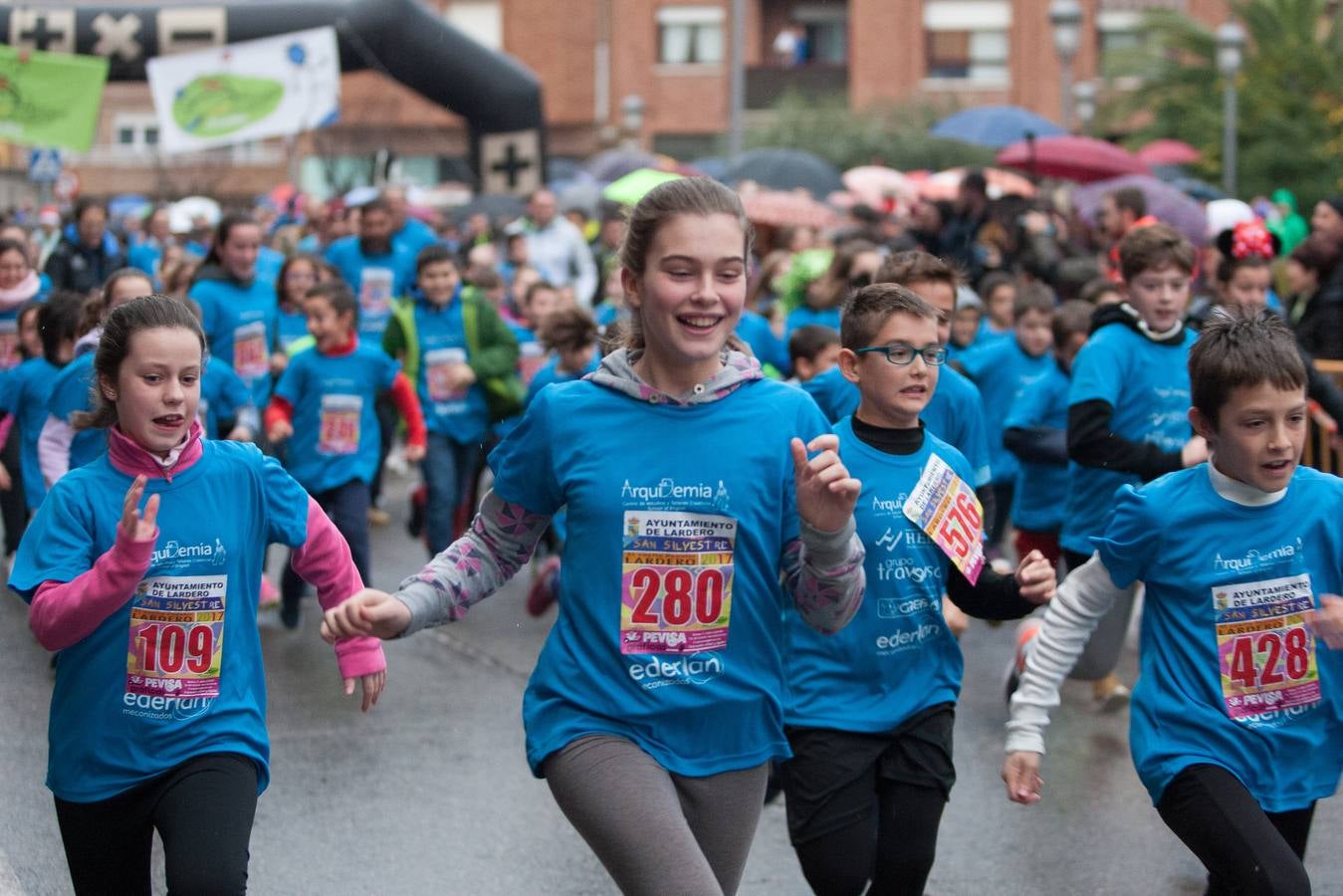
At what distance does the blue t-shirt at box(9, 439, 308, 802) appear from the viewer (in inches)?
164

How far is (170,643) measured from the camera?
166 inches

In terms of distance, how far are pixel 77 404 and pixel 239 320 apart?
85.5 inches

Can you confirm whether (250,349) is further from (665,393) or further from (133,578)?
(665,393)

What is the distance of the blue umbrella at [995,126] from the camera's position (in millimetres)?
22609

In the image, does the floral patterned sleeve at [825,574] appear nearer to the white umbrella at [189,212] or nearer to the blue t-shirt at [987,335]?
the blue t-shirt at [987,335]

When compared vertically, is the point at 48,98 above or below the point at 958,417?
above

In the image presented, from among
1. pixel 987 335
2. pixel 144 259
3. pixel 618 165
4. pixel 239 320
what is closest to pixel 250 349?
pixel 239 320

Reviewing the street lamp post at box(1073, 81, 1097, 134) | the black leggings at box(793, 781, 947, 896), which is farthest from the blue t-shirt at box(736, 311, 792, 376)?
the street lamp post at box(1073, 81, 1097, 134)

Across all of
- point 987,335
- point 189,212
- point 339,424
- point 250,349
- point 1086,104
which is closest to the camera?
point 339,424

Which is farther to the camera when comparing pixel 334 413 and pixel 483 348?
pixel 483 348

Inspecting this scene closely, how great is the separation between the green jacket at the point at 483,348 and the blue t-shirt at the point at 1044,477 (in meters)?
3.45

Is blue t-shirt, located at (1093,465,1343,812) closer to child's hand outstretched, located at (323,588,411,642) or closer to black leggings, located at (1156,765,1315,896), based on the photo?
black leggings, located at (1156,765,1315,896)

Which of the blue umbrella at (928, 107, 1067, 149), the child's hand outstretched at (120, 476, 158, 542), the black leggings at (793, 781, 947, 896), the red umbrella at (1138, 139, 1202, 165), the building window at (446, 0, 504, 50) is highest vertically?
the building window at (446, 0, 504, 50)

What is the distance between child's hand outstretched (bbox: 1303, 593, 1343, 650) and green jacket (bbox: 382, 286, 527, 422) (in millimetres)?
7266
